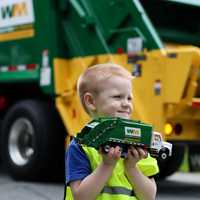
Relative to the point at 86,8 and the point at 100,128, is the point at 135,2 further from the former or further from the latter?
the point at 100,128

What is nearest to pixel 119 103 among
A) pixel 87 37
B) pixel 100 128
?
pixel 100 128

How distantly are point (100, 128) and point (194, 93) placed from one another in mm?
3760

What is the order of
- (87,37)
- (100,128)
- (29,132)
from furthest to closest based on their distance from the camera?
(29,132) → (87,37) → (100,128)

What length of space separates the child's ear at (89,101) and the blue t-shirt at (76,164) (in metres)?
0.13

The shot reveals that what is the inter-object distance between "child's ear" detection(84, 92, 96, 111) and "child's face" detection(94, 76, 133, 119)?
0.04ft

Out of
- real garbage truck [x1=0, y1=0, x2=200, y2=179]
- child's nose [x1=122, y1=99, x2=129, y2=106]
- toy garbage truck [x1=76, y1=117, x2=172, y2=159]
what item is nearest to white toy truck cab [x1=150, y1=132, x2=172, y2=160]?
toy garbage truck [x1=76, y1=117, x2=172, y2=159]

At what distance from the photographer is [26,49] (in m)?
7.33

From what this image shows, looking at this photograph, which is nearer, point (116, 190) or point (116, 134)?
point (116, 134)

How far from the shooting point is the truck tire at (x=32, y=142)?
6939 millimetres

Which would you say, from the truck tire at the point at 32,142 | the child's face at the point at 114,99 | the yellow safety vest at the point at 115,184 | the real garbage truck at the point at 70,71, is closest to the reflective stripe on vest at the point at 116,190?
the yellow safety vest at the point at 115,184

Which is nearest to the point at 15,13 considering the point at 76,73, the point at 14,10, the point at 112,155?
the point at 14,10

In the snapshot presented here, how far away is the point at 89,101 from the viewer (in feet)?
7.80

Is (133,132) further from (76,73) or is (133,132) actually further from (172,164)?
(172,164)

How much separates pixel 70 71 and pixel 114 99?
4.60 m
